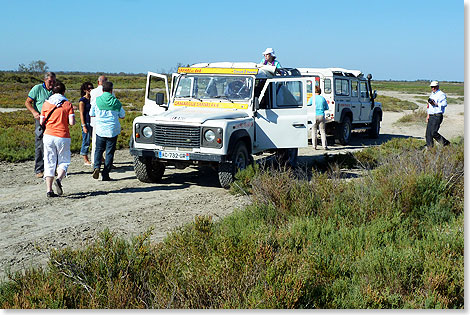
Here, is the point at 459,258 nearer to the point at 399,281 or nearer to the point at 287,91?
the point at 399,281

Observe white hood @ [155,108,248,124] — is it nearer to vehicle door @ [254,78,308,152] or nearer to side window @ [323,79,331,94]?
vehicle door @ [254,78,308,152]

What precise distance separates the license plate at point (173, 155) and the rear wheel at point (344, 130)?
912 centimetres

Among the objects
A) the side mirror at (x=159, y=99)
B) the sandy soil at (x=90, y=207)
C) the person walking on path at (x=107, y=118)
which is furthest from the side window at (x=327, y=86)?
the person walking on path at (x=107, y=118)

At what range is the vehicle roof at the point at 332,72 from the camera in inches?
671

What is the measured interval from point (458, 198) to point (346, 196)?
1.58m

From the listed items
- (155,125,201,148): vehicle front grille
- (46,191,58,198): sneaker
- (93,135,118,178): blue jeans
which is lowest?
(46,191,58,198): sneaker

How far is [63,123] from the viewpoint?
8.58m

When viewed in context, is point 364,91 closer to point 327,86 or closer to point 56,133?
point 327,86

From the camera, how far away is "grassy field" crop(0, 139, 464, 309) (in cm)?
427

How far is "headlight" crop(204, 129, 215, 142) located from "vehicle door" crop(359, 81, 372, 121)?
10.8 m

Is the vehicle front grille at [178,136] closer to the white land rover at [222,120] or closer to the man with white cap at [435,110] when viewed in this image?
the white land rover at [222,120]

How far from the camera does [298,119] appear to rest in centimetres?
1064

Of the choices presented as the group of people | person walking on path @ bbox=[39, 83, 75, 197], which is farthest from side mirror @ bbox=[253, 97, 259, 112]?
person walking on path @ bbox=[39, 83, 75, 197]

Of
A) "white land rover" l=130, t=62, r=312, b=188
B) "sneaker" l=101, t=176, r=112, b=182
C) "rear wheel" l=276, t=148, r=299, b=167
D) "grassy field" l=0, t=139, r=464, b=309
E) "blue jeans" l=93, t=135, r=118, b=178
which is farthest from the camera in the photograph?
"rear wheel" l=276, t=148, r=299, b=167
